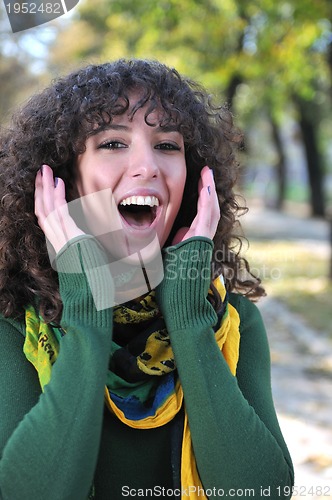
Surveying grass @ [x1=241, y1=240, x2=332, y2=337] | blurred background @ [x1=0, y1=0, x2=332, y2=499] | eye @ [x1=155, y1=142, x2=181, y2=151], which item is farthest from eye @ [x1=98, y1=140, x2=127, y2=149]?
grass @ [x1=241, y1=240, x2=332, y2=337]

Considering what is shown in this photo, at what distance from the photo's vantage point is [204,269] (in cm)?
196

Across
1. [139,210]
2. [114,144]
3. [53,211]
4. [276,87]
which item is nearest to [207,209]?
[139,210]

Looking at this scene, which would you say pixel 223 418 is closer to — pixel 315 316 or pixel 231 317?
pixel 231 317

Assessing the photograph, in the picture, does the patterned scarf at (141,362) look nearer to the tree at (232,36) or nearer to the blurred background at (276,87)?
the blurred background at (276,87)

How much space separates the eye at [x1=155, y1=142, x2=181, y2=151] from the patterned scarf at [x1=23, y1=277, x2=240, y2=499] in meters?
0.46

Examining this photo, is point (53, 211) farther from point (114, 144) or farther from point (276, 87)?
point (276, 87)

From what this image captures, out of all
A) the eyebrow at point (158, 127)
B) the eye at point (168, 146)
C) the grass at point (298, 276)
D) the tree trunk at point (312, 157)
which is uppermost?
the tree trunk at point (312, 157)

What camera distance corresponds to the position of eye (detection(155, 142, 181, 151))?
6.86 ft

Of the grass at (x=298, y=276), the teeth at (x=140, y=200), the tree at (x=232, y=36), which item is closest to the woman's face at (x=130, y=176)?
the teeth at (x=140, y=200)

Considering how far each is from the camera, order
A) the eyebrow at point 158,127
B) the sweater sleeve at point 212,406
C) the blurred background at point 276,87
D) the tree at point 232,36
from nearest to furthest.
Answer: the sweater sleeve at point 212,406 < the eyebrow at point 158,127 < the blurred background at point 276,87 < the tree at point 232,36

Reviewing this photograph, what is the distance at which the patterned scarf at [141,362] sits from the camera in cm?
185

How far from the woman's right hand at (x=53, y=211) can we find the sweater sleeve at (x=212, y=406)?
0.31 meters

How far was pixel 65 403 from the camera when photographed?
169 cm

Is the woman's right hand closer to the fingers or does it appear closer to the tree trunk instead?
the fingers
